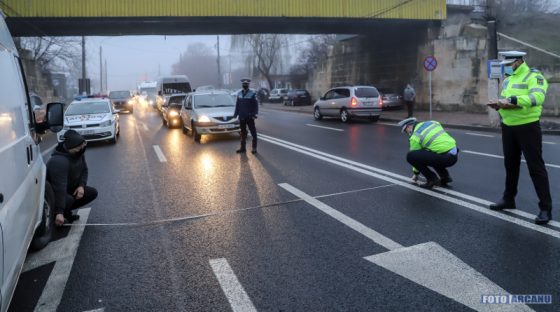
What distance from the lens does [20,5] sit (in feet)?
65.6

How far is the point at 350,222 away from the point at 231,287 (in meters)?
2.09

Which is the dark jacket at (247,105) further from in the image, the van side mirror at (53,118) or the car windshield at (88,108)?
the van side mirror at (53,118)

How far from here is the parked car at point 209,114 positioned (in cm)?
1418

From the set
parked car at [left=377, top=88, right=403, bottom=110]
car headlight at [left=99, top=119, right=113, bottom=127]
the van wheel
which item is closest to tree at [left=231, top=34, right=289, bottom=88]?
parked car at [left=377, top=88, right=403, bottom=110]

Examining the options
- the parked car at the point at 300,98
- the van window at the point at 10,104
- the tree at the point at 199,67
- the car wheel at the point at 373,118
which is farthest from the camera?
the tree at the point at 199,67

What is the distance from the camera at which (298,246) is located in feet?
15.4

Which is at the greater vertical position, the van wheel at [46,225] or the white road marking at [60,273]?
the van wheel at [46,225]

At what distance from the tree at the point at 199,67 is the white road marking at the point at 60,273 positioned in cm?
11412

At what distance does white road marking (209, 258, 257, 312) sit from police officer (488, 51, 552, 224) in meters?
3.33

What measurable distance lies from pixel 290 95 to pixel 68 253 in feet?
120

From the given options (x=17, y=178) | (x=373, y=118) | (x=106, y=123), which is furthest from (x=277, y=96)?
(x=17, y=178)

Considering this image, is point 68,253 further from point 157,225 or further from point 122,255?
point 157,225

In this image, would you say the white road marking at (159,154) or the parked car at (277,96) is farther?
the parked car at (277,96)

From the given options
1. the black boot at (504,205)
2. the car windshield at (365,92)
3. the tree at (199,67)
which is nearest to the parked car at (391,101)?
the car windshield at (365,92)
